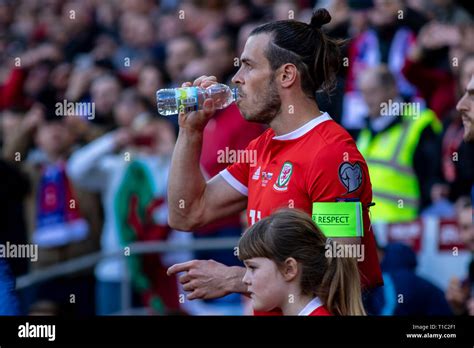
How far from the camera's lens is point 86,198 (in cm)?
909

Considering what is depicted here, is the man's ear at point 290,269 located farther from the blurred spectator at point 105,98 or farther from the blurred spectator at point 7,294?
the blurred spectator at point 105,98

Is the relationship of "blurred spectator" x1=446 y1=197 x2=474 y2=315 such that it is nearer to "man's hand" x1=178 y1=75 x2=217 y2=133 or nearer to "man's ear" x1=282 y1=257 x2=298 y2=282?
"man's hand" x1=178 y1=75 x2=217 y2=133

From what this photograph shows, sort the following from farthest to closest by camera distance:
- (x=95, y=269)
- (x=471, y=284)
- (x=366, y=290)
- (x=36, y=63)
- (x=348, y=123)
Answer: (x=36, y=63) < (x=95, y=269) < (x=348, y=123) < (x=471, y=284) < (x=366, y=290)

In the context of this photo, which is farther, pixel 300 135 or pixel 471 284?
pixel 471 284

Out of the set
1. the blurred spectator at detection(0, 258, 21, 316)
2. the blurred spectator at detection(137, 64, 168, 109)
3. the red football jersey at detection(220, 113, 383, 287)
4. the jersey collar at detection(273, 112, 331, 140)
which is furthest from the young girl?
the blurred spectator at detection(137, 64, 168, 109)

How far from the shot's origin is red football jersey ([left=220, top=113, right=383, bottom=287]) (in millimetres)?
4371

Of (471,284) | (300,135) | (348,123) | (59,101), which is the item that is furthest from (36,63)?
(300,135)

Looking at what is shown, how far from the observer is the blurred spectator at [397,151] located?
24.6 ft

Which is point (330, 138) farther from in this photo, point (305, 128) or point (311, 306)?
point (311, 306)

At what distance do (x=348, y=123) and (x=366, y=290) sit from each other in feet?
12.0

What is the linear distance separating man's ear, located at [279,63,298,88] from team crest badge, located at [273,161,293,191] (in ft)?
1.09

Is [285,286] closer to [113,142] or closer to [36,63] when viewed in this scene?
[113,142]

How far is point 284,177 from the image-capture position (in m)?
4.52

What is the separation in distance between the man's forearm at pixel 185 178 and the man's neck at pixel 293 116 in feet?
1.13
